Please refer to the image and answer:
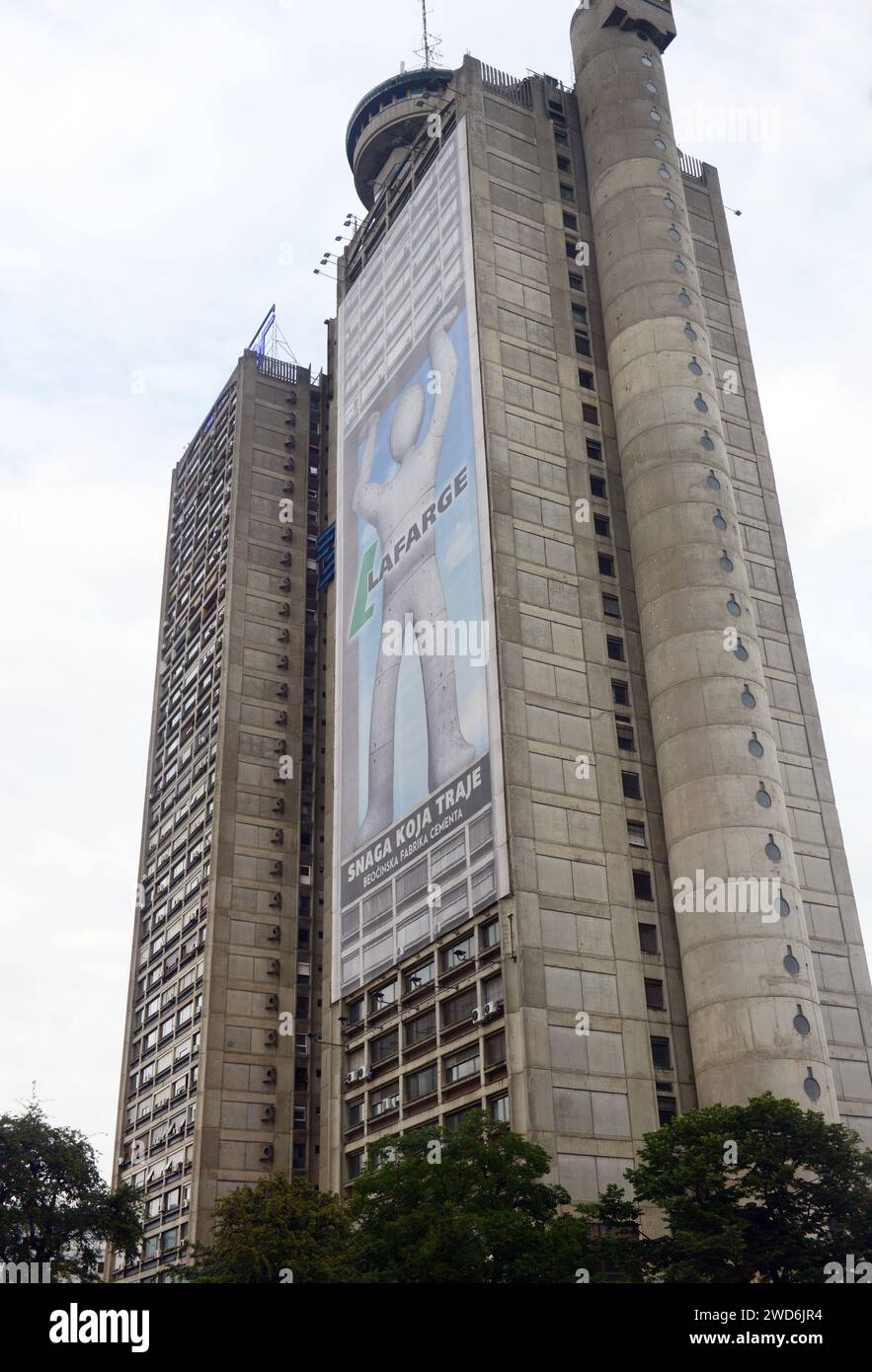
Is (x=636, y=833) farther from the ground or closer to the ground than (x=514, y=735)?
closer to the ground

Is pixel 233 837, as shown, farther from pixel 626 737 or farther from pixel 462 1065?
pixel 462 1065

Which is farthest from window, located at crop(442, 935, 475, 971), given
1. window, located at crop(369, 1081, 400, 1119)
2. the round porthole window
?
the round porthole window

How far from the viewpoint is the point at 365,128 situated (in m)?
125

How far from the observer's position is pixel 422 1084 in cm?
7425

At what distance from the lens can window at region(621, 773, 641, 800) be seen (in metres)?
78.4

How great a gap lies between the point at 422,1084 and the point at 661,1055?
1288cm

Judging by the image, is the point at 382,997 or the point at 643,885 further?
the point at 382,997

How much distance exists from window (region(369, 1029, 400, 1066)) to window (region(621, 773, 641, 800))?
1853 cm

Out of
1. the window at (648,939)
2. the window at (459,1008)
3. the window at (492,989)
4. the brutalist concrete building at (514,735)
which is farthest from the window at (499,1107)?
the window at (648,939)

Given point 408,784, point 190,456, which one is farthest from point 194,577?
point 408,784

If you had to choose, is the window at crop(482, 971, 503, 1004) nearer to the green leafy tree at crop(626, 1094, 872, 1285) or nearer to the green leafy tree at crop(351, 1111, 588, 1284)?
the green leafy tree at crop(351, 1111, 588, 1284)

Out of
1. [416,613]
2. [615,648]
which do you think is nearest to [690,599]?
[615,648]
